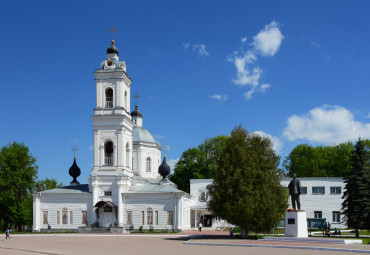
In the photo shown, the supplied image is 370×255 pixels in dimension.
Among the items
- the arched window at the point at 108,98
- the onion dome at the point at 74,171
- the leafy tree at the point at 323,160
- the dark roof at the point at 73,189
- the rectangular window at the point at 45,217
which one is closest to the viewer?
the rectangular window at the point at 45,217

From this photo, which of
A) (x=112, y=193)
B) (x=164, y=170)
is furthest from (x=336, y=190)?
(x=112, y=193)

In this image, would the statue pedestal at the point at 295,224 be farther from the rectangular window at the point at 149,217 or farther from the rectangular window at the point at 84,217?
the rectangular window at the point at 84,217

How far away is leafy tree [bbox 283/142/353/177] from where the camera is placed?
74938 millimetres

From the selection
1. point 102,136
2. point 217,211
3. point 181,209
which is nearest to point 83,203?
point 102,136

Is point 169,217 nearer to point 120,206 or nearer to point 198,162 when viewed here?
point 120,206

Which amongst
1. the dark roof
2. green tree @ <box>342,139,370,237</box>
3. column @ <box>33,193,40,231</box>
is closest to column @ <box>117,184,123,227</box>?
the dark roof

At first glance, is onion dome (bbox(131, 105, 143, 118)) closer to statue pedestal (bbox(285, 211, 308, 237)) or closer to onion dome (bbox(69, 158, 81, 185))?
onion dome (bbox(69, 158, 81, 185))

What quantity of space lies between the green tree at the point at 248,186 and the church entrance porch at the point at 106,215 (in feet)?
55.9

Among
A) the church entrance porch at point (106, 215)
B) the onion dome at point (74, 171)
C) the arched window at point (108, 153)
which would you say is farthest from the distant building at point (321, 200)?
the onion dome at point (74, 171)

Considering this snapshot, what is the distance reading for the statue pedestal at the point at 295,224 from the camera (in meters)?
31.7

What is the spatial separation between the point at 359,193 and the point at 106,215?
25550 mm

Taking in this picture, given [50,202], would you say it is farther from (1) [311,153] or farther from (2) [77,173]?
(1) [311,153]

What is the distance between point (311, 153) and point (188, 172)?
2030 centimetres

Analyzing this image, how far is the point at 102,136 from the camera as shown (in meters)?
52.5
